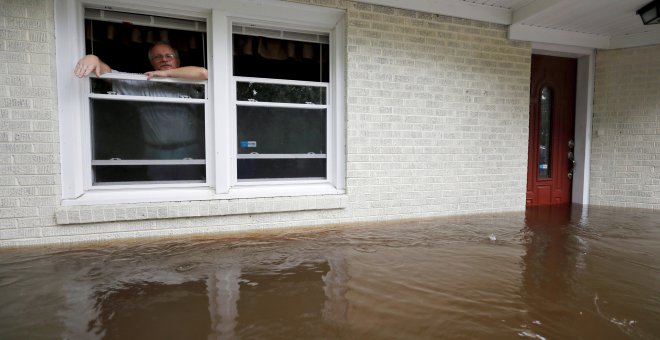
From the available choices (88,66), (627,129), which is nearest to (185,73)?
(88,66)

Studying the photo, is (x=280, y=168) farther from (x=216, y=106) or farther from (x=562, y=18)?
(x=562, y=18)

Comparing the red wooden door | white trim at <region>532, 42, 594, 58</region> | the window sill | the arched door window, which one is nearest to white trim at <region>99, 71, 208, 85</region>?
the window sill

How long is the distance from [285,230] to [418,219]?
5.54ft

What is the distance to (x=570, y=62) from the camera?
5613 millimetres

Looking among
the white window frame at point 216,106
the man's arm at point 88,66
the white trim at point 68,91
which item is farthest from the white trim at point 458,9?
the white trim at point 68,91

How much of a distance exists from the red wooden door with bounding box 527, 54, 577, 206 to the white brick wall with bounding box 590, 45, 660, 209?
13.8 inches

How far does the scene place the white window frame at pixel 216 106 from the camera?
10.6ft

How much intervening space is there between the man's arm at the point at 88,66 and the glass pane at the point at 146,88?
16cm

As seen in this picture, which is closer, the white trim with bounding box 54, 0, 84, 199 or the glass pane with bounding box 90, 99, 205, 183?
the white trim with bounding box 54, 0, 84, 199

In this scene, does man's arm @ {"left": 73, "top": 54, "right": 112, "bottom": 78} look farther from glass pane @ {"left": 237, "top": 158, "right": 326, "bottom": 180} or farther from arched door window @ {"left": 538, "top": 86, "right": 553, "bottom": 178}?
arched door window @ {"left": 538, "top": 86, "right": 553, "bottom": 178}

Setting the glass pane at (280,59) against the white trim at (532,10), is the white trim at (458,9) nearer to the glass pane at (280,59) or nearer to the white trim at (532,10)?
the white trim at (532,10)

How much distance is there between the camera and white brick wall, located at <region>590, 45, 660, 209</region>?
16.9 ft

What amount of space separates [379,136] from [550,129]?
3302mm

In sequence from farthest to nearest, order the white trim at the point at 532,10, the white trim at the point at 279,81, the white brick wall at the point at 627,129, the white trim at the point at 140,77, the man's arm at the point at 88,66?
the white brick wall at the point at 627,129
the white trim at the point at 532,10
the white trim at the point at 279,81
the white trim at the point at 140,77
the man's arm at the point at 88,66
